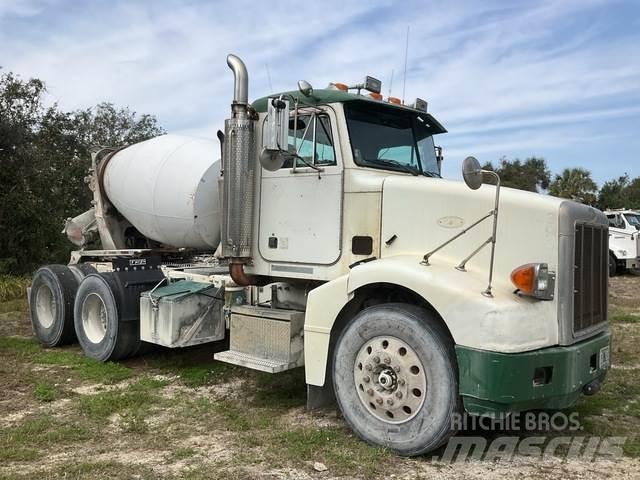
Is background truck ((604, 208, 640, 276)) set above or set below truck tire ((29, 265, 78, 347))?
above

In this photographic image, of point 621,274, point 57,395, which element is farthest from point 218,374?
point 621,274

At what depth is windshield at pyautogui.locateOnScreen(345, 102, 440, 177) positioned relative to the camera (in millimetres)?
5426

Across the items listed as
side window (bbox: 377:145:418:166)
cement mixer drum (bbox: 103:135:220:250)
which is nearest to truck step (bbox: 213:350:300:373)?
cement mixer drum (bbox: 103:135:220:250)

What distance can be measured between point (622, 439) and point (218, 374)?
4.08 metres

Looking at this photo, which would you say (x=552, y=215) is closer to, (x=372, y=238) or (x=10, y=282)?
(x=372, y=238)

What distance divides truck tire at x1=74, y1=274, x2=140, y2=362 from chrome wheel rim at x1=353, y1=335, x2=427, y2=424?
3.65 meters

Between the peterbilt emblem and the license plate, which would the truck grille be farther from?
the peterbilt emblem

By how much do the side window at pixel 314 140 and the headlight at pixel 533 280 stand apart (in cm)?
201

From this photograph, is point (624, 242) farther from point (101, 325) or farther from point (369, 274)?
point (369, 274)

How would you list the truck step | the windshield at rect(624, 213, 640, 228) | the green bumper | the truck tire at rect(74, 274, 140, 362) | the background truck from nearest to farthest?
the green bumper < the truck step < the truck tire at rect(74, 274, 140, 362) < the background truck < the windshield at rect(624, 213, 640, 228)

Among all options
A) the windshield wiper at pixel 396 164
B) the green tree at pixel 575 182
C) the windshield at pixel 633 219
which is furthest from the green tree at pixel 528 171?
the windshield wiper at pixel 396 164

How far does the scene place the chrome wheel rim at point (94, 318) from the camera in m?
7.61

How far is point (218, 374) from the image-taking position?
6.83 metres

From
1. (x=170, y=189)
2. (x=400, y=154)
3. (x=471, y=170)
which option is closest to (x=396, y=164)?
(x=400, y=154)
